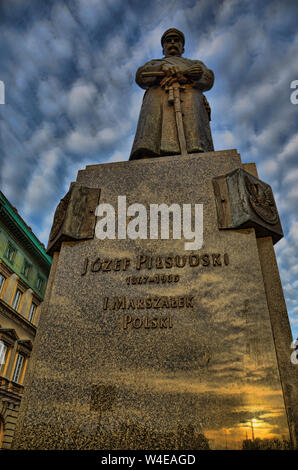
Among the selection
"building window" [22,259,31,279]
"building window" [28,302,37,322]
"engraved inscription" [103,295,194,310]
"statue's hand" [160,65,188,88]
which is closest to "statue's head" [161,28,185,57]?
"statue's hand" [160,65,188,88]

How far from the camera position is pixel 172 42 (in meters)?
8.85

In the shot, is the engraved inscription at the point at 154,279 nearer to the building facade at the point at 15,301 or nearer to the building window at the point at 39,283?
the building facade at the point at 15,301

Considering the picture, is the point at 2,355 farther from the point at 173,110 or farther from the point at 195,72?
the point at 195,72

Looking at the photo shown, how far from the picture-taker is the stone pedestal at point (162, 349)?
8.80ft

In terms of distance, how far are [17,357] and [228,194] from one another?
20.0 meters

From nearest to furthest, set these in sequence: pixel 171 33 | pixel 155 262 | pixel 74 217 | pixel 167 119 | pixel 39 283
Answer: pixel 155 262, pixel 74 217, pixel 167 119, pixel 171 33, pixel 39 283

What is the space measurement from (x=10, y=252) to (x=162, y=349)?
838 inches

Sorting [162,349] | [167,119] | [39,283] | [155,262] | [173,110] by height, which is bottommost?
[162,349]

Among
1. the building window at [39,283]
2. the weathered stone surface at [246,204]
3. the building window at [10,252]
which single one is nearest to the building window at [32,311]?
the building window at [39,283]

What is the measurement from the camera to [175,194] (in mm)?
4332

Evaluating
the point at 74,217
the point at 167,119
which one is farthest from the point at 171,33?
the point at 74,217

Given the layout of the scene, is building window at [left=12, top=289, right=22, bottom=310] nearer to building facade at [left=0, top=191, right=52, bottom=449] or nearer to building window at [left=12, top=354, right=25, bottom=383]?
building facade at [left=0, top=191, right=52, bottom=449]

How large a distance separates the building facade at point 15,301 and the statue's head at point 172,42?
14.9m
